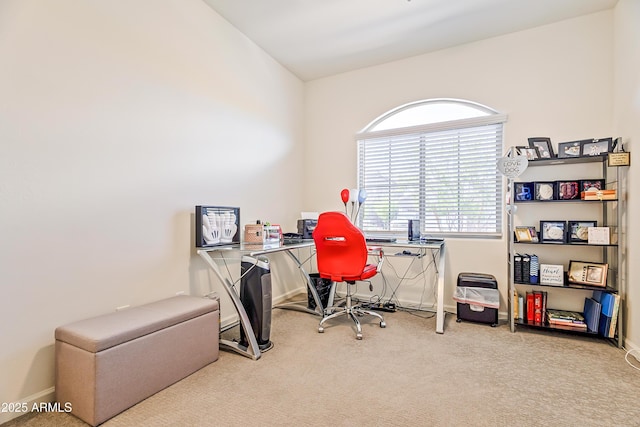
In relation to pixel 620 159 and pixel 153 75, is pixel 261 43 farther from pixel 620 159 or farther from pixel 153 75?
pixel 620 159

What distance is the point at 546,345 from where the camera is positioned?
8.22ft

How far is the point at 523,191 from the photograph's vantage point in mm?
2908

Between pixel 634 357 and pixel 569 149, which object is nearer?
pixel 634 357

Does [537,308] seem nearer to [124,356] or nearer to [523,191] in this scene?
[523,191]

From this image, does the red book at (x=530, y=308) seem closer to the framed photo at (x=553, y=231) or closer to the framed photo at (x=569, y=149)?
the framed photo at (x=553, y=231)

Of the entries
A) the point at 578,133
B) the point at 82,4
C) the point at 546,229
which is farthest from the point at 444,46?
the point at 82,4

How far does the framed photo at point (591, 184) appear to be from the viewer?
262 cm

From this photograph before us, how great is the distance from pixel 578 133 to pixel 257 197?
3.28m

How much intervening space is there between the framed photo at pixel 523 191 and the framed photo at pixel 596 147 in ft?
1.53

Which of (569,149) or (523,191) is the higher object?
(569,149)

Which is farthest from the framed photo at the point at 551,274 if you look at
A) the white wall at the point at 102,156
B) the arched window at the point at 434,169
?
the white wall at the point at 102,156

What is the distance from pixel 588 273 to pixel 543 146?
1213 mm

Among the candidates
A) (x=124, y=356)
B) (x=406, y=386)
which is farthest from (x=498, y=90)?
(x=124, y=356)

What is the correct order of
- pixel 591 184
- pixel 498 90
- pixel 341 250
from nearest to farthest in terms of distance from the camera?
pixel 591 184, pixel 341 250, pixel 498 90
